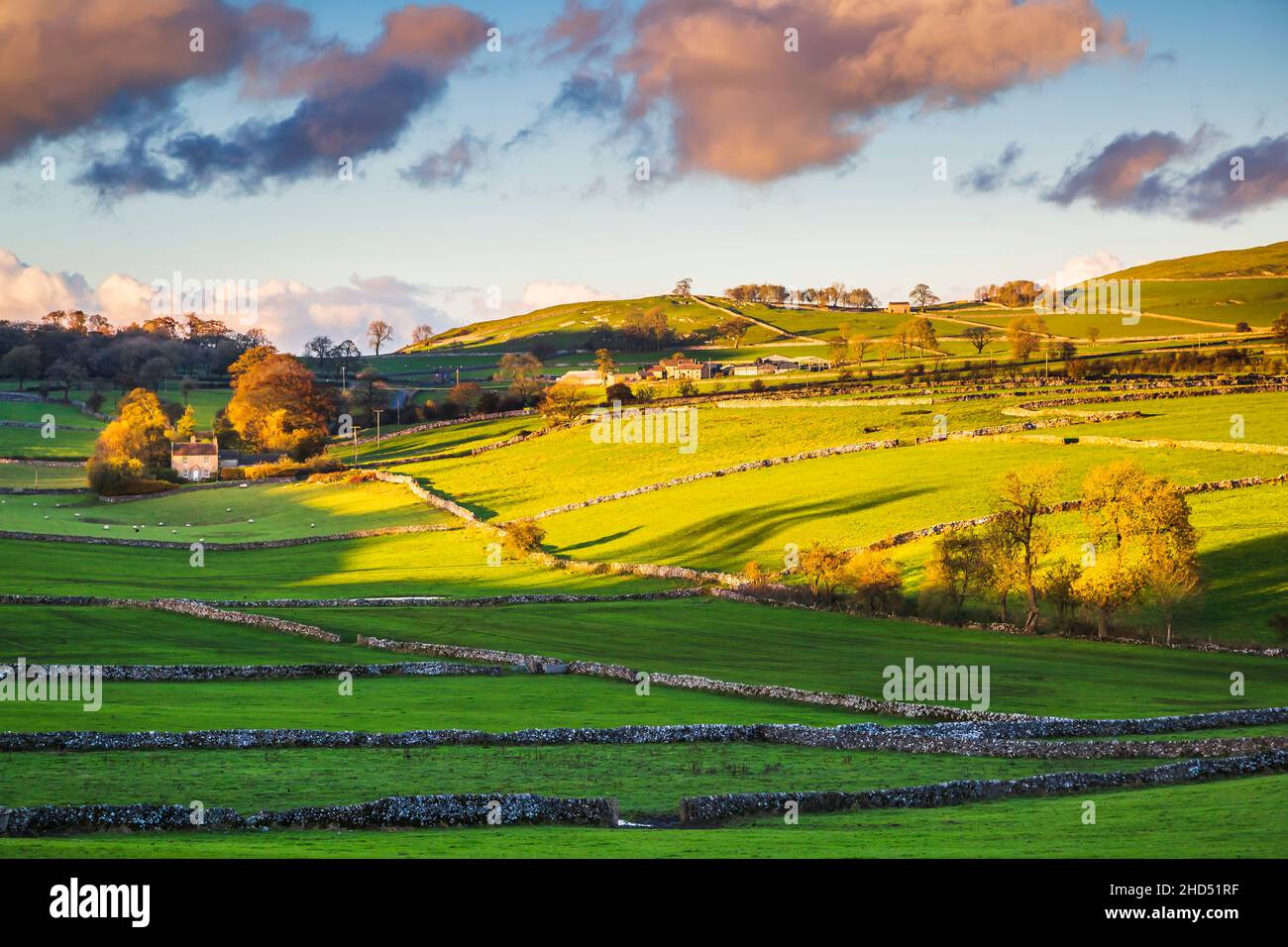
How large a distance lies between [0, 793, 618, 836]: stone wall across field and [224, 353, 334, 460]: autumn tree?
118 meters

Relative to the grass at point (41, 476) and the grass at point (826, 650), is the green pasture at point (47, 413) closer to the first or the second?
the grass at point (41, 476)

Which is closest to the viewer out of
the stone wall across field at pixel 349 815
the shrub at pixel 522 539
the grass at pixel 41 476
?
the stone wall across field at pixel 349 815

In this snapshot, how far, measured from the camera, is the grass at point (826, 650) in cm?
4156

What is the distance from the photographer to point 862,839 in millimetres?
21781

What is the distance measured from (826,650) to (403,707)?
802 inches

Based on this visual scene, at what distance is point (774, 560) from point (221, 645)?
31.4 meters

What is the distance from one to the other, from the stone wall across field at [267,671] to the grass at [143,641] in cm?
167

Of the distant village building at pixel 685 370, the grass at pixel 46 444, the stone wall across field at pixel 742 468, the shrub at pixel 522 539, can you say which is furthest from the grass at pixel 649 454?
the distant village building at pixel 685 370

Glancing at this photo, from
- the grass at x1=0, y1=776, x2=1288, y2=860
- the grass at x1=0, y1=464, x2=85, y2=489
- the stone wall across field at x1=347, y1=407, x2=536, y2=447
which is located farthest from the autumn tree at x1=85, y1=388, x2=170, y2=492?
the grass at x1=0, y1=776, x2=1288, y2=860

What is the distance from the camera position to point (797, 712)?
3947cm

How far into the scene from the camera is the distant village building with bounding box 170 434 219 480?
132 m

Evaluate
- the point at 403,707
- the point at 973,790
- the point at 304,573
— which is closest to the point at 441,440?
the point at 304,573
